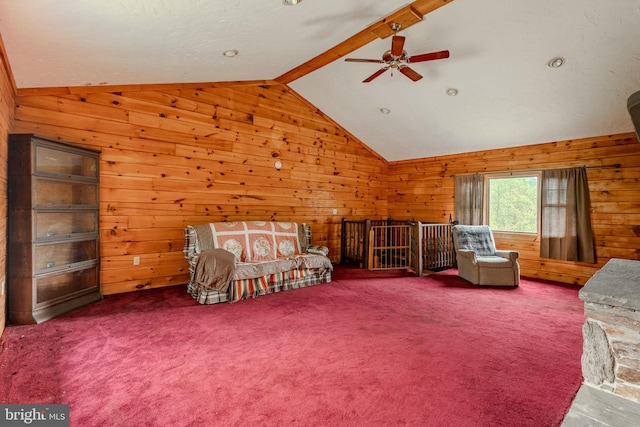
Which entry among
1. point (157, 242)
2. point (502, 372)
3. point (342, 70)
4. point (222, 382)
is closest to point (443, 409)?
point (502, 372)

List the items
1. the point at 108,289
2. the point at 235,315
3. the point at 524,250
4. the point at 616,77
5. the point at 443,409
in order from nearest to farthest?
1. the point at 443,409
2. the point at 235,315
3. the point at 616,77
4. the point at 108,289
5. the point at 524,250

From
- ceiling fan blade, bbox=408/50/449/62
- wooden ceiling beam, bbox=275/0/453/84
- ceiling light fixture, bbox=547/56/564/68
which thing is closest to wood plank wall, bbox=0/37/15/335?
wooden ceiling beam, bbox=275/0/453/84

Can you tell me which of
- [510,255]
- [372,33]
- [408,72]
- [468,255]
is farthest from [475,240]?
[372,33]

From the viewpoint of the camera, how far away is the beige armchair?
4.36 m

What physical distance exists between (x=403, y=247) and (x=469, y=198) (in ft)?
5.20

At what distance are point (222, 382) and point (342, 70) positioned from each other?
406cm

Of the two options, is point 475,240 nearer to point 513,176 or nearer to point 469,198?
point 469,198

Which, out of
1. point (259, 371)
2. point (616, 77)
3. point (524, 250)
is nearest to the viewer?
point (259, 371)

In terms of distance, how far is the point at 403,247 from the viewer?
17.8 feet

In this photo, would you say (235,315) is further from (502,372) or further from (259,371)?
(502,372)

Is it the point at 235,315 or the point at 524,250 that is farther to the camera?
the point at 524,250

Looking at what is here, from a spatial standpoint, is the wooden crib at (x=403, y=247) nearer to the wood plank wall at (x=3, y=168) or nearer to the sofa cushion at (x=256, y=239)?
the sofa cushion at (x=256, y=239)

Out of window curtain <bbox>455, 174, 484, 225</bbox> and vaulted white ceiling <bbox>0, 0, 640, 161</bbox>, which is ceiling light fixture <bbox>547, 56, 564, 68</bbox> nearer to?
vaulted white ceiling <bbox>0, 0, 640, 161</bbox>

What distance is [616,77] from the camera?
10.9 feet
